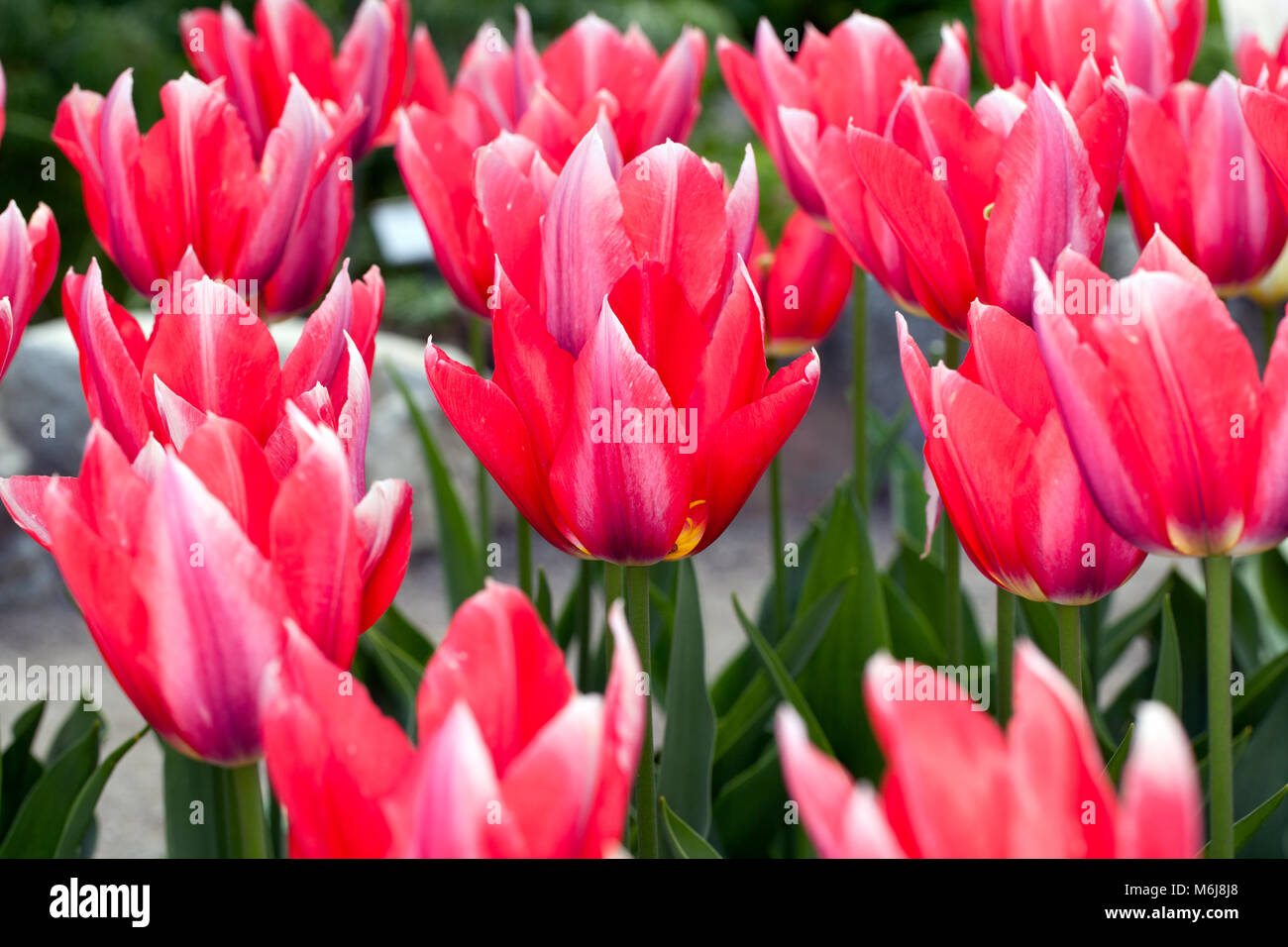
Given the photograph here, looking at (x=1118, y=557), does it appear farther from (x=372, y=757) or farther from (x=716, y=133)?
(x=716, y=133)

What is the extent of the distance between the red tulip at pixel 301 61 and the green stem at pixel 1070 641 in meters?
1.09

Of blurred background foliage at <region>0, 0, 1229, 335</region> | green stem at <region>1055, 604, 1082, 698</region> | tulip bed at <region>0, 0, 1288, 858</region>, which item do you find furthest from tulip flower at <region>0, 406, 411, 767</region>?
blurred background foliage at <region>0, 0, 1229, 335</region>

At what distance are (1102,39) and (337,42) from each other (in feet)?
18.6

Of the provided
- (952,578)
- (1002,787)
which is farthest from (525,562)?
(1002,787)

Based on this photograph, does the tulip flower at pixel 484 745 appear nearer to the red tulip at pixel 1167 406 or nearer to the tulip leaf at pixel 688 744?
the red tulip at pixel 1167 406

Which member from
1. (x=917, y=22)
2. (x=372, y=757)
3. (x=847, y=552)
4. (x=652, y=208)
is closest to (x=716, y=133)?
(x=917, y=22)

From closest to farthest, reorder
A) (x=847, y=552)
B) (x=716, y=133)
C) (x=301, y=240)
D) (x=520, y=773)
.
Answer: (x=520, y=773), (x=301, y=240), (x=847, y=552), (x=716, y=133)

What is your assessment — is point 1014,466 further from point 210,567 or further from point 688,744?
point 688,744

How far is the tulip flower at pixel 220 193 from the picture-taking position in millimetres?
1281

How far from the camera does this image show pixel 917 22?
309 inches

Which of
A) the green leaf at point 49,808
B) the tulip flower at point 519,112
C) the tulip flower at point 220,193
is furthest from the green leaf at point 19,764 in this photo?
the tulip flower at point 519,112

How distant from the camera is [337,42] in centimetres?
668

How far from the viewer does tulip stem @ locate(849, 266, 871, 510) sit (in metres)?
1.67

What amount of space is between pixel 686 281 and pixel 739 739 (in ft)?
2.35
